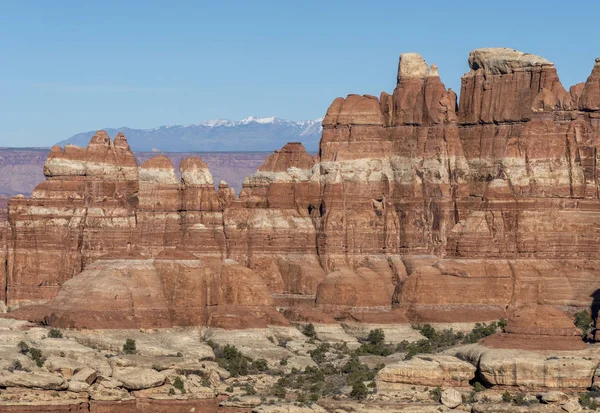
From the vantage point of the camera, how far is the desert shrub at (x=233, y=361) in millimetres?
122062

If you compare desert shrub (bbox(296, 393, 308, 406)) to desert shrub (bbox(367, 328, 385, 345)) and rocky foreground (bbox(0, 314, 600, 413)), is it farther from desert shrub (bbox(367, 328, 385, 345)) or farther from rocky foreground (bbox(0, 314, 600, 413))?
desert shrub (bbox(367, 328, 385, 345))

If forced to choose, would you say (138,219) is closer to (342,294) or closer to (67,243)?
(67,243)

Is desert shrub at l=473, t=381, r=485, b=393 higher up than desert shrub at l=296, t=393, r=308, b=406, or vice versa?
desert shrub at l=473, t=381, r=485, b=393

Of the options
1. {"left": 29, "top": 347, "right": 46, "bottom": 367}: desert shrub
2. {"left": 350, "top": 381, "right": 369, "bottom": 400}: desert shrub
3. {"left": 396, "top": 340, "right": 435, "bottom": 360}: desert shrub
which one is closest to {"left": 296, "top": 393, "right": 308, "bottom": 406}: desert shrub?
{"left": 350, "top": 381, "right": 369, "bottom": 400}: desert shrub

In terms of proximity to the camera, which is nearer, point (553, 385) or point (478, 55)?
point (553, 385)

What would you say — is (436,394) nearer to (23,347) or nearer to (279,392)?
(279,392)

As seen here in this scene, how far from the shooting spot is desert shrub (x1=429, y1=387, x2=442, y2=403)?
11111cm

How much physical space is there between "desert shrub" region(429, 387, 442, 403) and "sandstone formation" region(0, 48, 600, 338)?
27028 millimetres

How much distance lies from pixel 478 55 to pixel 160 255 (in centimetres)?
3062

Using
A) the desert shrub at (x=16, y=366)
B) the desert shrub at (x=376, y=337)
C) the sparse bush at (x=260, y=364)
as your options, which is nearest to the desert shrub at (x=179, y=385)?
the desert shrub at (x=16, y=366)

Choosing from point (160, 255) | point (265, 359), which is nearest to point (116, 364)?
point (265, 359)

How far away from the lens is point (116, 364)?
11675 centimetres

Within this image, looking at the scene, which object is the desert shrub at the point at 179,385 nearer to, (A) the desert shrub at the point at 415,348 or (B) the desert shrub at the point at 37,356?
(B) the desert shrub at the point at 37,356

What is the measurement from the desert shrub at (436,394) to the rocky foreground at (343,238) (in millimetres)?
11103
